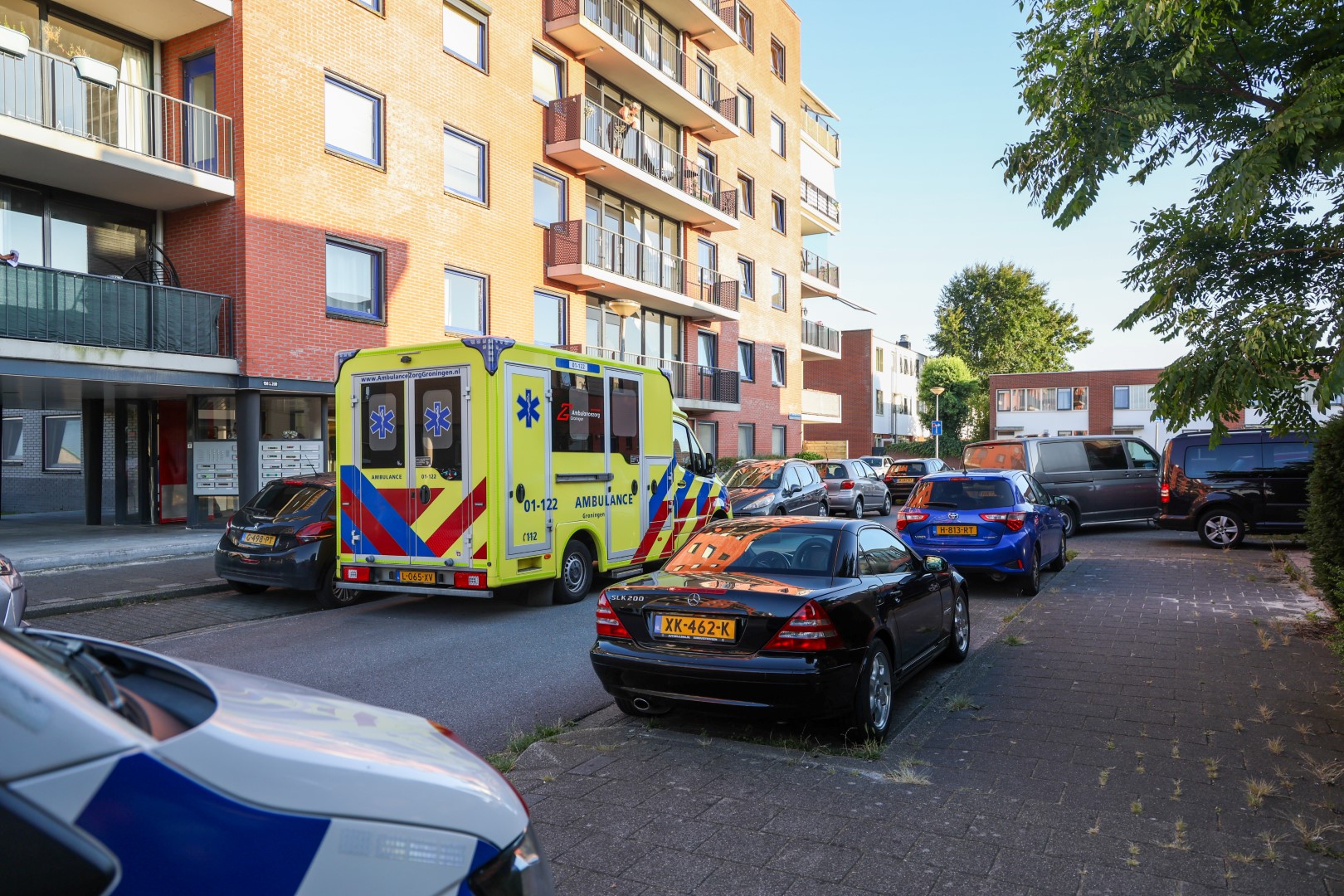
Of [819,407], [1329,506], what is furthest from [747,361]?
[1329,506]

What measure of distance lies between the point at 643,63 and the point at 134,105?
44.0ft

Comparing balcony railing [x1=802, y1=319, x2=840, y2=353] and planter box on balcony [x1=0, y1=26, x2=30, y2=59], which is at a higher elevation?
planter box on balcony [x1=0, y1=26, x2=30, y2=59]

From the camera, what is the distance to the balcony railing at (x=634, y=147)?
74.7 ft

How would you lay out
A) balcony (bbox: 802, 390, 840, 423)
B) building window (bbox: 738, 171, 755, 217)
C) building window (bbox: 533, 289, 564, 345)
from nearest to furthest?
building window (bbox: 533, 289, 564, 345) < building window (bbox: 738, 171, 755, 217) < balcony (bbox: 802, 390, 840, 423)

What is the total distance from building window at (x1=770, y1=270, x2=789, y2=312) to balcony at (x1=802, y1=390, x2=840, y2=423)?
4883mm

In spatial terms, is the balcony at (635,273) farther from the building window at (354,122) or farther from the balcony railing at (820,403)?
the balcony railing at (820,403)

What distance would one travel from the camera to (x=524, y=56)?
22.0 meters

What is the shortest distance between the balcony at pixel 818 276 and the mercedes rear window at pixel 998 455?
2159 cm

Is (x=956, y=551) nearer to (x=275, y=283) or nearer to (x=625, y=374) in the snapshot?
(x=625, y=374)

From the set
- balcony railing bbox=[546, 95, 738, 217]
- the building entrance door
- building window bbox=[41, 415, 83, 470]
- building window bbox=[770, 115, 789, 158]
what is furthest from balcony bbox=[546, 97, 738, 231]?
building window bbox=[41, 415, 83, 470]

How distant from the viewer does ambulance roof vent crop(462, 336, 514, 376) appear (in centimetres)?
906

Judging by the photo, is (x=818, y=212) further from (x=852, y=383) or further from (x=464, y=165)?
(x=464, y=165)

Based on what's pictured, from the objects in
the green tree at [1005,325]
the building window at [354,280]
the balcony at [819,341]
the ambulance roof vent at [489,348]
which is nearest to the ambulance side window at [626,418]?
the ambulance roof vent at [489,348]

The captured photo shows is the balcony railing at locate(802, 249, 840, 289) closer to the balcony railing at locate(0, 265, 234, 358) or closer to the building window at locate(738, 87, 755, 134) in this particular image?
the building window at locate(738, 87, 755, 134)
